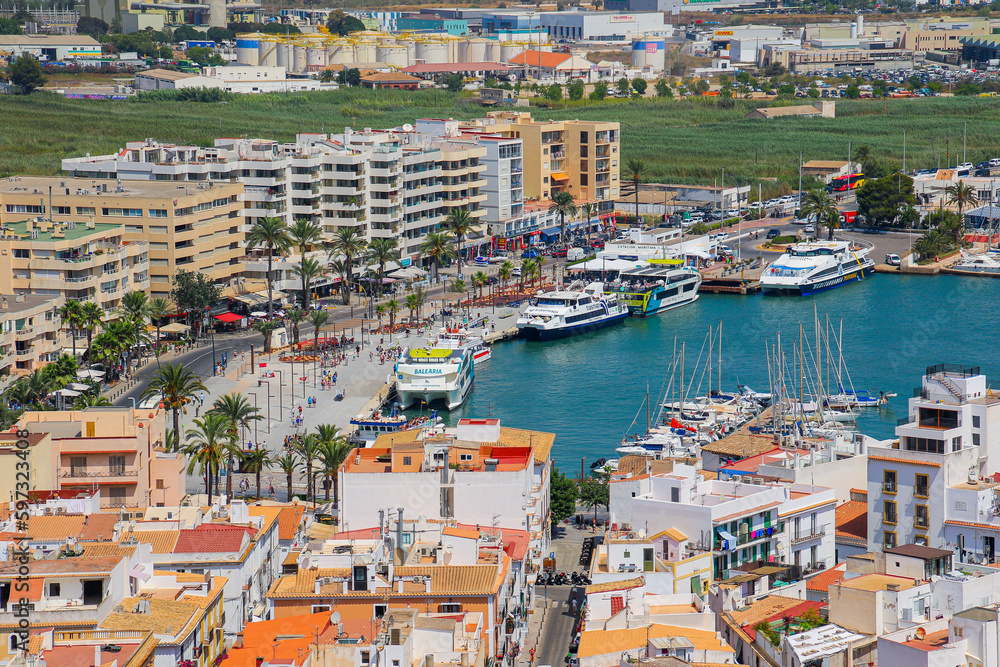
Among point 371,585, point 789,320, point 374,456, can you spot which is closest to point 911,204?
point 789,320

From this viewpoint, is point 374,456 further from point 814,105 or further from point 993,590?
point 814,105

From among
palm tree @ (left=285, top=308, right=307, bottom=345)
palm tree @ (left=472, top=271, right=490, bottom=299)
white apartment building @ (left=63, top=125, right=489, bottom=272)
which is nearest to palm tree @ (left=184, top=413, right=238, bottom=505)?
palm tree @ (left=285, top=308, right=307, bottom=345)

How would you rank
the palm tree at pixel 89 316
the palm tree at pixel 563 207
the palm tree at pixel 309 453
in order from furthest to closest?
the palm tree at pixel 563 207
the palm tree at pixel 89 316
the palm tree at pixel 309 453

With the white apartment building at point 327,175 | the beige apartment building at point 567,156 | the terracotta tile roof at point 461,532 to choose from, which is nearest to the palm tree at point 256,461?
the terracotta tile roof at point 461,532

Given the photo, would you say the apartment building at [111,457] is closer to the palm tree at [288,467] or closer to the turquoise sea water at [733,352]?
the palm tree at [288,467]

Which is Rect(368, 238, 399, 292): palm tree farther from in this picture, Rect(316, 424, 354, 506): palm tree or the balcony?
the balcony
